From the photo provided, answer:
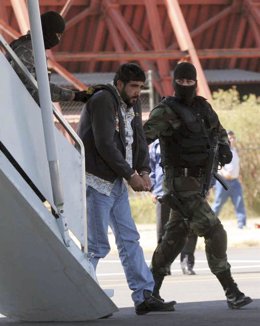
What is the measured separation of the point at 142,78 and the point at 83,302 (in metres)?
1.83

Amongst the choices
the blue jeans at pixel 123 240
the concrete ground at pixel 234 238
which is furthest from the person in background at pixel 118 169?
the concrete ground at pixel 234 238

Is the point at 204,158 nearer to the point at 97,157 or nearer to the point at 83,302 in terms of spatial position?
the point at 97,157

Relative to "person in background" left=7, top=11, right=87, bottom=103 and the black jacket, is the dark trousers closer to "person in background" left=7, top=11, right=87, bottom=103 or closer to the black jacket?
the black jacket

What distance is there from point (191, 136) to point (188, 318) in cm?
151

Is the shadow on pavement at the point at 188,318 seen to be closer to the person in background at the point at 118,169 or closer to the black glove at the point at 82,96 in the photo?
the person in background at the point at 118,169

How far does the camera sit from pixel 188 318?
879cm

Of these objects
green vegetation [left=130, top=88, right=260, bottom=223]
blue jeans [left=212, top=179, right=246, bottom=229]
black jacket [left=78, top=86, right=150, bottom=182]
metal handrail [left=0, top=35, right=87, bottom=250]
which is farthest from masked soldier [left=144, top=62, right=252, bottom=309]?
green vegetation [left=130, top=88, right=260, bottom=223]

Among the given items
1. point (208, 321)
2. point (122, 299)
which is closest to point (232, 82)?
point (122, 299)

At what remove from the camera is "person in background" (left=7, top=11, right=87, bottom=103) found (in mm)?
8109

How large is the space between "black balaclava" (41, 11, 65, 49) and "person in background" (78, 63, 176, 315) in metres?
0.64

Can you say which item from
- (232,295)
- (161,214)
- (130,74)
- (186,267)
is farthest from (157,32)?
(130,74)

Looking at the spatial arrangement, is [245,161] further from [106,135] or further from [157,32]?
[106,135]

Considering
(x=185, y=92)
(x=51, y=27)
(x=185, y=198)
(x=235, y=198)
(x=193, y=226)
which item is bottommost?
(x=235, y=198)

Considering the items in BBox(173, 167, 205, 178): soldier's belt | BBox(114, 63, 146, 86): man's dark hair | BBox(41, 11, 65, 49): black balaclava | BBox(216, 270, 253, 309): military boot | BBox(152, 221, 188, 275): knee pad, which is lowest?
BBox(216, 270, 253, 309): military boot
